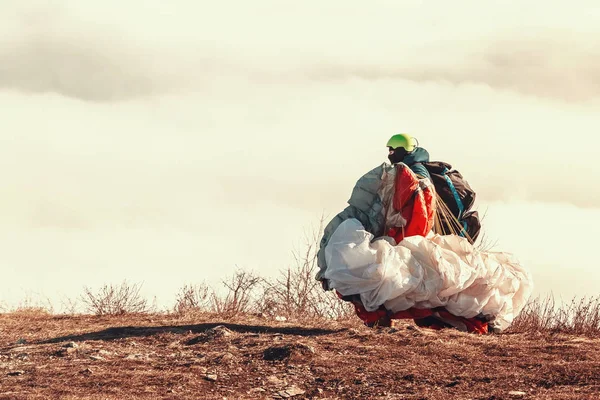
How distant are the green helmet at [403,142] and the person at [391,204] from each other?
9.8 inches

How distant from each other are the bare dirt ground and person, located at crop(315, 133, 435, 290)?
1.09 m

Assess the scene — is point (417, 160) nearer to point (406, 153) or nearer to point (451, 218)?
point (406, 153)

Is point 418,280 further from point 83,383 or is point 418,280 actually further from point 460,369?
point 83,383

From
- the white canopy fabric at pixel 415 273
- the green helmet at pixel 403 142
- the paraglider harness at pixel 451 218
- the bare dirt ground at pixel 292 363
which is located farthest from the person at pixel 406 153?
the bare dirt ground at pixel 292 363

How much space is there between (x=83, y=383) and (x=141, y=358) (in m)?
1.09

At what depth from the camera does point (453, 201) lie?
36.5ft

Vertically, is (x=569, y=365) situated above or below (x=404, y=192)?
below

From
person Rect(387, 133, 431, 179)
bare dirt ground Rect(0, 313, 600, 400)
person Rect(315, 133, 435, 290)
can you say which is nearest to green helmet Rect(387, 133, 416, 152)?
person Rect(387, 133, 431, 179)

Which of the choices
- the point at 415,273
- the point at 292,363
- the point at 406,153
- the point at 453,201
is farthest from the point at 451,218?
the point at 292,363

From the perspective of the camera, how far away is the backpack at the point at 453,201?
11.1 metres

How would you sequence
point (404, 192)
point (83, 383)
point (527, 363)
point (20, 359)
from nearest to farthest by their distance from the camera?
point (83, 383) → point (527, 363) → point (20, 359) → point (404, 192)

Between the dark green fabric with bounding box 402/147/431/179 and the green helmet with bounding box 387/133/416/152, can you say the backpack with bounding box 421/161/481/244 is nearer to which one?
the dark green fabric with bounding box 402/147/431/179

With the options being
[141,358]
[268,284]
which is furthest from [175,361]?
[268,284]

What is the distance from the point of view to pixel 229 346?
9406 mm
